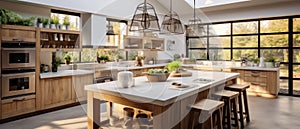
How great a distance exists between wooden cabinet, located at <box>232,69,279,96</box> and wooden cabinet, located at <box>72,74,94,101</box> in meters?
4.35

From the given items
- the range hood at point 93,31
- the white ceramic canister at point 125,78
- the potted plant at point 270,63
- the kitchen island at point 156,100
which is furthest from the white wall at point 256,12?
the white ceramic canister at point 125,78

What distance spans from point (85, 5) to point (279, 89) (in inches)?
235

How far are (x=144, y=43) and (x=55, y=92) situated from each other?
3.24m

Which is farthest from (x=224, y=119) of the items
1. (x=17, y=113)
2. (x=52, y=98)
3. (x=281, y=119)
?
(x=17, y=113)

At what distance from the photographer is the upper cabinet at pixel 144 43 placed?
6432 mm

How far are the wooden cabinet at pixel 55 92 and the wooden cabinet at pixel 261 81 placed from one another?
4.79 meters

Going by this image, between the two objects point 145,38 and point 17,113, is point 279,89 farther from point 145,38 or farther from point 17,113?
point 17,113

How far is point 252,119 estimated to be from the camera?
413 centimetres

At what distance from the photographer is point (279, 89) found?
6406 mm

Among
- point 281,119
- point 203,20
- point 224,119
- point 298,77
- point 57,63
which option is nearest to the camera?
point 224,119

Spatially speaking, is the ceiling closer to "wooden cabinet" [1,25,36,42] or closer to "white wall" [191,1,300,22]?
"white wall" [191,1,300,22]

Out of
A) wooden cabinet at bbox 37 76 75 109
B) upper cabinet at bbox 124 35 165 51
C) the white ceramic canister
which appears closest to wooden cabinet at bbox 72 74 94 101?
wooden cabinet at bbox 37 76 75 109

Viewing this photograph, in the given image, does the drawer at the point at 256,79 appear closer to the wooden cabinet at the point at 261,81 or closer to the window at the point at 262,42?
the wooden cabinet at the point at 261,81

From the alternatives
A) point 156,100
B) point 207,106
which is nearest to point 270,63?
point 207,106
